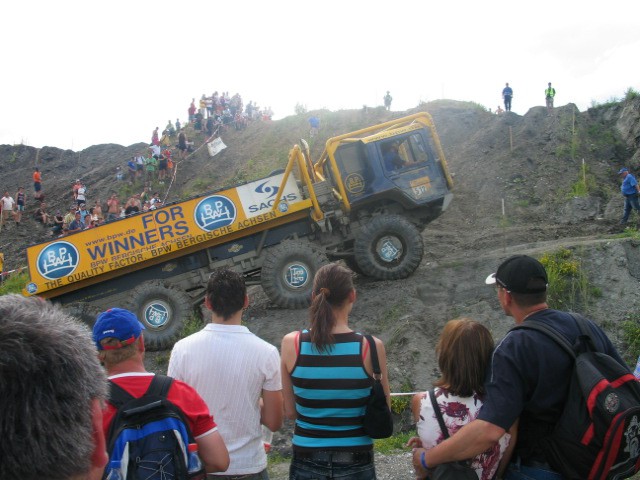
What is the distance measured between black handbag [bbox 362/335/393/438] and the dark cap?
0.77 m

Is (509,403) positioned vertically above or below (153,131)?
below

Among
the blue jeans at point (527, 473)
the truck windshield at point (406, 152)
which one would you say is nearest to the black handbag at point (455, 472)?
the blue jeans at point (527, 473)

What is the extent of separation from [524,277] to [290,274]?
830 cm

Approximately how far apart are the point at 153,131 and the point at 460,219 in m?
15.3

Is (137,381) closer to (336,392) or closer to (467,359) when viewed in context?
(336,392)

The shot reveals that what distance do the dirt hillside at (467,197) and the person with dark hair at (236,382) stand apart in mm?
4963

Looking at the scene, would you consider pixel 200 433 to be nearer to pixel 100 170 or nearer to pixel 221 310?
pixel 221 310

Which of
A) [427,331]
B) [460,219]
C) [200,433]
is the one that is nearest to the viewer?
[200,433]

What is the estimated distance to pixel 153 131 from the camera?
86.4 ft

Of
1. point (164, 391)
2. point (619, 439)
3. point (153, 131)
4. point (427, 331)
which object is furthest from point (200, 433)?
point (153, 131)

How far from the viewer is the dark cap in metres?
2.69

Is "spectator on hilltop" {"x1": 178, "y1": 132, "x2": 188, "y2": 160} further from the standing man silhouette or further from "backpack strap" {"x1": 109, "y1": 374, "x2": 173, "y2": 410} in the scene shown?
"backpack strap" {"x1": 109, "y1": 374, "x2": 173, "y2": 410}

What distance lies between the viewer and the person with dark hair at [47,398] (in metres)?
1.30

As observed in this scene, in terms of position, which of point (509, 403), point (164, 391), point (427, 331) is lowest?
point (427, 331)
